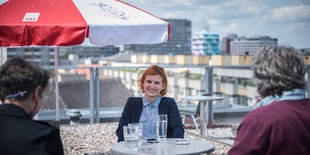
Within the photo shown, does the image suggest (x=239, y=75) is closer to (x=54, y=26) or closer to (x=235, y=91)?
(x=235, y=91)

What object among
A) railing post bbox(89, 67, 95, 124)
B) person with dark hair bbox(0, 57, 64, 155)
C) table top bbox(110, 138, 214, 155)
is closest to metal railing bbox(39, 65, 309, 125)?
railing post bbox(89, 67, 95, 124)

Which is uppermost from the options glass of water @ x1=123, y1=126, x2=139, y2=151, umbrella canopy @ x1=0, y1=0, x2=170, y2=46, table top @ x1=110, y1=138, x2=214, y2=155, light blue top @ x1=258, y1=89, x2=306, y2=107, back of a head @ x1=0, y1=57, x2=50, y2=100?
umbrella canopy @ x1=0, y1=0, x2=170, y2=46

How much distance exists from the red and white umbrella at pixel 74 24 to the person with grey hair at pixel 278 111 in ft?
7.78

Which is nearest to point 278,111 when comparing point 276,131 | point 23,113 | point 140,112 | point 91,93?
point 276,131

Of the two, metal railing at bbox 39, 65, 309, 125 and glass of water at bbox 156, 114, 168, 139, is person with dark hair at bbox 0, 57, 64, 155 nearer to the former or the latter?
glass of water at bbox 156, 114, 168, 139

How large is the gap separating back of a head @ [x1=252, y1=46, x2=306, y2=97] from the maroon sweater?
8cm

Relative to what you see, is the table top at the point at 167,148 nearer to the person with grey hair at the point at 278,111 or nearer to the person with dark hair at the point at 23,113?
the person with dark hair at the point at 23,113

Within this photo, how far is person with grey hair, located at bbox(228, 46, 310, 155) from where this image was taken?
1596 mm

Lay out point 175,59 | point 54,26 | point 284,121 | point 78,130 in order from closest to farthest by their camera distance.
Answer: point 284,121 < point 54,26 < point 78,130 < point 175,59

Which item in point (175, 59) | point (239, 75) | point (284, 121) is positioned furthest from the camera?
point (175, 59)

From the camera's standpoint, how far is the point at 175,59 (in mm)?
98500

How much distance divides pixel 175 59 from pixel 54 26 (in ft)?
312

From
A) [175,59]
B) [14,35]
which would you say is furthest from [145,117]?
[175,59]

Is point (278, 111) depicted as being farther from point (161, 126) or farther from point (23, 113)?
point (161, 126)
